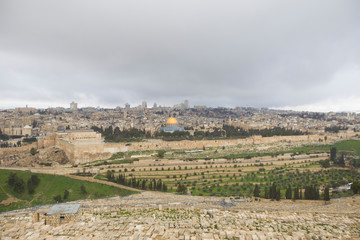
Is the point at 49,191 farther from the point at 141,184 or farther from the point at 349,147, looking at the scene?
the point at 349,147

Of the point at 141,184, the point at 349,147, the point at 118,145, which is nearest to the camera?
the point at 141,184

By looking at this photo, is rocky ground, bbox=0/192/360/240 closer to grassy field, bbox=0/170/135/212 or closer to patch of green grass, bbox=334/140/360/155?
grassy field, bbox=0/170/135/212

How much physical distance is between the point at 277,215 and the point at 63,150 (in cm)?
3287

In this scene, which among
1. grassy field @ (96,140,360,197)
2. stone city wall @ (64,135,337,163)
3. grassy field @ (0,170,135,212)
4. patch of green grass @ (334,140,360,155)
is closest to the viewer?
grassy field @ (0,170,135,212)

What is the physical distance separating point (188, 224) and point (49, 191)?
602 inches

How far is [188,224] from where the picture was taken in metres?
10.2

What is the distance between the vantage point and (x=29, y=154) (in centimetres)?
3600

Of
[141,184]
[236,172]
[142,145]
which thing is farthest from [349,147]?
[141,184]

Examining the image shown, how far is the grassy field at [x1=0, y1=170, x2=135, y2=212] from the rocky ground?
7.14m

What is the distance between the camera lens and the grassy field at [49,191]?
18856 millimetres

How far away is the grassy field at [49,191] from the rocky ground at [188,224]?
7143 millimetres

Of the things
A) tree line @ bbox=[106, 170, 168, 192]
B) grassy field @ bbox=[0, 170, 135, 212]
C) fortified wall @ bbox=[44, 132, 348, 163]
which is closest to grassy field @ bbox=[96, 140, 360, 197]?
tree line @ bbox=[106, 170, 168, 192]

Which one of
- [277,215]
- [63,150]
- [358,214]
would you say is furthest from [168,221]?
[63,150]

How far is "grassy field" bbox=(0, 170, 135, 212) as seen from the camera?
18856mm
